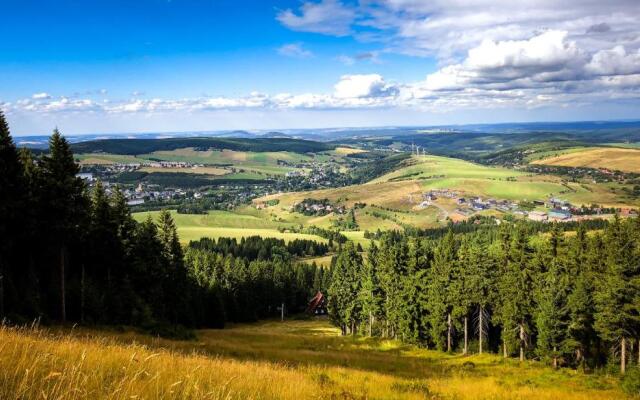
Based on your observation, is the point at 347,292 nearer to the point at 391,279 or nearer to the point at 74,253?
the point at 391,279

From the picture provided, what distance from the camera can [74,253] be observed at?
47375 mm

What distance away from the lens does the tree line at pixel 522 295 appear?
45031 millimetres

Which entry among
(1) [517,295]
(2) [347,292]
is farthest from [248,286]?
(1) [517,295]

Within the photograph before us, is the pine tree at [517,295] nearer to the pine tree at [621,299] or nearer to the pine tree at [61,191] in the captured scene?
the pine tree at [621,299]

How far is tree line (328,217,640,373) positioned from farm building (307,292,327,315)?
171ft

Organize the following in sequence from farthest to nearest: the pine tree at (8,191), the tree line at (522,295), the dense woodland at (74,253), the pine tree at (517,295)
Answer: the pine tree at (517,295) < the tree line at (522,295) < the dense woodland at (74,253) < the pine tree at (8,191)

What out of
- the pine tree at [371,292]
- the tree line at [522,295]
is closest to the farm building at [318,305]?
the pine tree at [371,292]

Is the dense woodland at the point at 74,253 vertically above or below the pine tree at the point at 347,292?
above

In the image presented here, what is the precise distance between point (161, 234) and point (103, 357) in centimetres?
5284

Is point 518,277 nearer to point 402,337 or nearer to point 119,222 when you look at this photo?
point 402,337

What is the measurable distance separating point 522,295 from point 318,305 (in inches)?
3134

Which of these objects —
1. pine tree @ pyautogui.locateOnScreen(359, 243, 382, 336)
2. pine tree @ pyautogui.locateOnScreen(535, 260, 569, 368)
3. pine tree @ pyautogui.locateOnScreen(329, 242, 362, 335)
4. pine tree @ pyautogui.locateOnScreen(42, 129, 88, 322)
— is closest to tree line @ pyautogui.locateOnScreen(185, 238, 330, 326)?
pine tree @ pyautogui.locateOnScreen(329, 242, 362, 335)

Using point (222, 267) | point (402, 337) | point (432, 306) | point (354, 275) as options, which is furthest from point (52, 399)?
point (222, 267)

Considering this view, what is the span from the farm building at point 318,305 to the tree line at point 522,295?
52.1m
